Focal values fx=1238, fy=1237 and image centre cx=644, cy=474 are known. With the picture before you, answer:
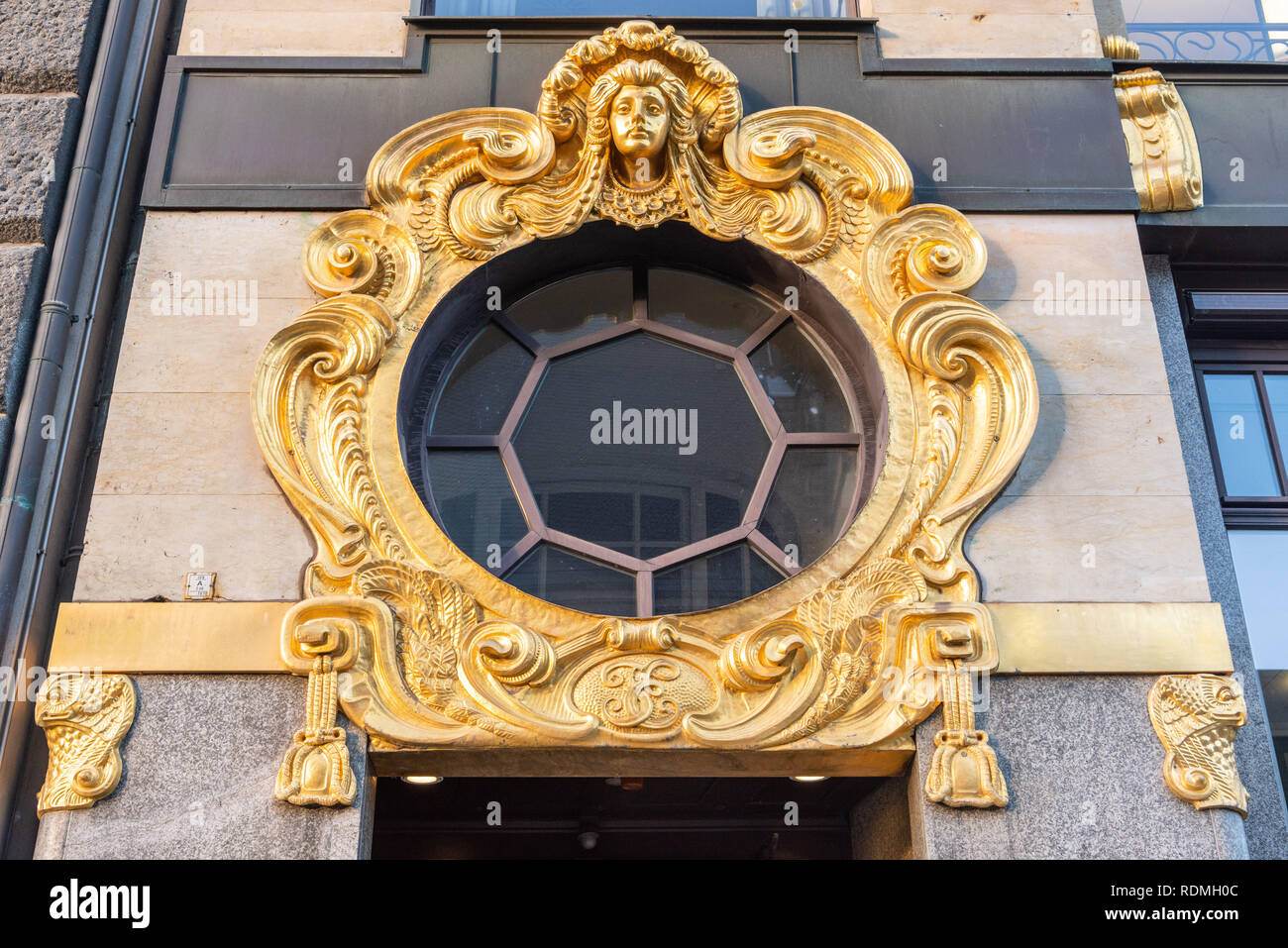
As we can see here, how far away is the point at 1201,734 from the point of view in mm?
6086

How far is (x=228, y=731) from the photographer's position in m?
6.04

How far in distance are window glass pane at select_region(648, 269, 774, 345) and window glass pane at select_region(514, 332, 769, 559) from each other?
0.19m

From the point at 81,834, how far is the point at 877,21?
673 cm

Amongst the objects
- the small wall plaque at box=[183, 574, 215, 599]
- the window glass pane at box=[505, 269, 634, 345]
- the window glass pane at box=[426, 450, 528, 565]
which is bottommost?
the small wall plaque at box=[183, 574, 215, 599]

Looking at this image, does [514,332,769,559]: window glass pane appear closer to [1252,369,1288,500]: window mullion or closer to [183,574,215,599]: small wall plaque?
[183,574,215,599]: small wall plaque

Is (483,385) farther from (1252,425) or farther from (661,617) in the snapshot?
(1252,425)

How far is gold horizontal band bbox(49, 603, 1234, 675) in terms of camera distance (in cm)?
614

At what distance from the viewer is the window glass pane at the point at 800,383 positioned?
289 inches

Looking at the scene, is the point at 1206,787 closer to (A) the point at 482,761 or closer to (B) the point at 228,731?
(A) the point at 482,761

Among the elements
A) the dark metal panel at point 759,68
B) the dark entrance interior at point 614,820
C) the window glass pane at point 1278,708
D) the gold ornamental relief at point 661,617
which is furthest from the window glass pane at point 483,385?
the window glass pane at point 1278,708

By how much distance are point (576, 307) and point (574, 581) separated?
1.86 metres

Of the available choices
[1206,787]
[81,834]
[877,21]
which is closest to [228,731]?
[81,834]

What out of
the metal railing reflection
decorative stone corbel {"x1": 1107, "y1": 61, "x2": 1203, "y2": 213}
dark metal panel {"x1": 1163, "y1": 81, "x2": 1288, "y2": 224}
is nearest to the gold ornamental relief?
decorative stone corbel {"x1": 1107, "y1": 61, "x2": 1203, "y2": 213}

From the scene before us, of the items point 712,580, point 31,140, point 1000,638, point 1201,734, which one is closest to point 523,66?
point 31,140
